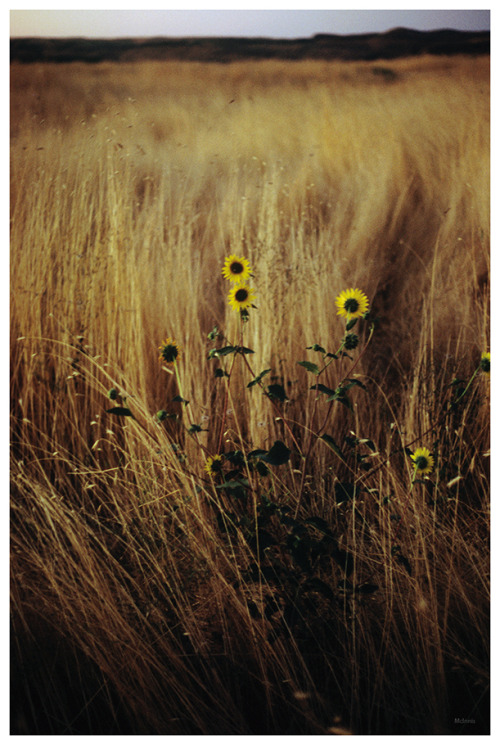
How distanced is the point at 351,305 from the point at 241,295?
288 mm

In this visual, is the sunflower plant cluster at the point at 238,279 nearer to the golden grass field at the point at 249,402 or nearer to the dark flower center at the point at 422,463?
the golden grass field at the point at 249,402

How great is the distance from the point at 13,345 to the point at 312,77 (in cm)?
147

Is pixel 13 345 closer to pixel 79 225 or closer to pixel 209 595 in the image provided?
pixel 79 225

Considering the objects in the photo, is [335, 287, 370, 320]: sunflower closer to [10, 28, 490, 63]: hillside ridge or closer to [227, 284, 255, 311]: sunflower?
[227, 284, 255, 311]: sunflower

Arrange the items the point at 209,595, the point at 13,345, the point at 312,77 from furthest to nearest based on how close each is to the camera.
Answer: the point at 312,77
the point at 13,345
the point at 209,595

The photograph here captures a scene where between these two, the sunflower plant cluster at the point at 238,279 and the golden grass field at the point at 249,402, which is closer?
the golden grass field at the point at 249,402

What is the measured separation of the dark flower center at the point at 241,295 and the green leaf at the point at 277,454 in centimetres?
40

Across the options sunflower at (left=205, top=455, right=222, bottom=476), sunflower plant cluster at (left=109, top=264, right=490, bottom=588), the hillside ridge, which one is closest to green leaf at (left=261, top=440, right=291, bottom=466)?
sunflower plant cluster at (left=109, top=264, right=490, bottom=588)

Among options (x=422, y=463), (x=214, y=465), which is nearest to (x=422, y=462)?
(x=422, y=463)

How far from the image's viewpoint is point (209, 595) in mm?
1249

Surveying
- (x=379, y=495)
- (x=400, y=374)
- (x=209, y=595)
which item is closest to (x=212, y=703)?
(x=209, y=595)

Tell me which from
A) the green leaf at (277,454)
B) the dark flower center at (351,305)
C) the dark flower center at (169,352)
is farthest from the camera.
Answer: the dark flower center at (351,305)

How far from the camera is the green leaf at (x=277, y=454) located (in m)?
1.08

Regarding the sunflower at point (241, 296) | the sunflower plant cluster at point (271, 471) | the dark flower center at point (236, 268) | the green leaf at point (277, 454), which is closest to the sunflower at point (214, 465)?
the sunflower plant cluster at point (271, 471)
